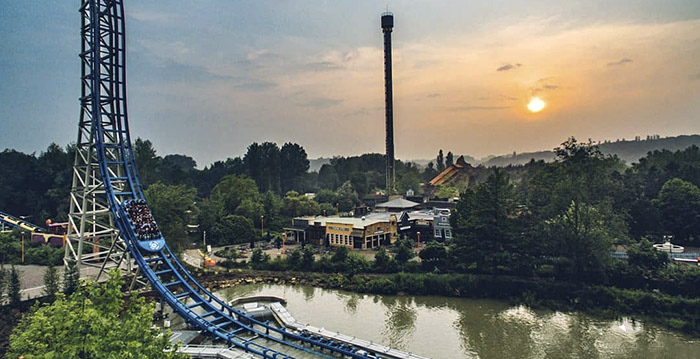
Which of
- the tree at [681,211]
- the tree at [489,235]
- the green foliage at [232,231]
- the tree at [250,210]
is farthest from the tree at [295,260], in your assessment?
the tree at [681,211]

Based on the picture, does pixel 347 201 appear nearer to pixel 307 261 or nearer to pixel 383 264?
pixel 307 261

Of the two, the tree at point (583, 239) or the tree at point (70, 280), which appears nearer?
the tree at point (70, 280)

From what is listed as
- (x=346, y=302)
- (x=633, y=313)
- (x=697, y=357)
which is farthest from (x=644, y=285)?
(x=346, y=302)

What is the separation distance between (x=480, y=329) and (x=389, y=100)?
50.9m

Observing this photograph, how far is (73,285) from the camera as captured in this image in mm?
19562

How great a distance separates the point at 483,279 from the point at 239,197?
27.9 metres

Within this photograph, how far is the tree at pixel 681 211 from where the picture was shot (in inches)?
1222

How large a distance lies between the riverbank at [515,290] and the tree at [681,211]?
510 inches

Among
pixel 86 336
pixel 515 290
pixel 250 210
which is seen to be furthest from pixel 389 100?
pixel 86 336

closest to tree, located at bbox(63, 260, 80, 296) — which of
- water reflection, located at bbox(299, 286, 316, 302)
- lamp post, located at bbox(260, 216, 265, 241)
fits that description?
water reflection, located at bbox(299, 286, 316, 302)

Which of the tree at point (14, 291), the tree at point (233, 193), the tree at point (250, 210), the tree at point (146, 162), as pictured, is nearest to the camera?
the tree at point (14, 291)

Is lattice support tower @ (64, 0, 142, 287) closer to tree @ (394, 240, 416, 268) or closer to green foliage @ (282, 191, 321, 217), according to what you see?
tree @ (394, 240, 416, 268)

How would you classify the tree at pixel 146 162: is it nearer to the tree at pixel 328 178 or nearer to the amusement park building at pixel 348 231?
the amusement park building at pixel 348 231

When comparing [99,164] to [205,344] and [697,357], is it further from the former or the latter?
[697,357]
